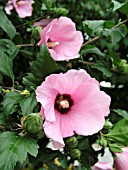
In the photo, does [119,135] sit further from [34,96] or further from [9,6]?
[9,6]

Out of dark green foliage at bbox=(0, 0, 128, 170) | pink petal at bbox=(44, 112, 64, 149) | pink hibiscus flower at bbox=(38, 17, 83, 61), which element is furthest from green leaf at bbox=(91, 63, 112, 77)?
pink petal at bbox=(44, 112, 64, 149)

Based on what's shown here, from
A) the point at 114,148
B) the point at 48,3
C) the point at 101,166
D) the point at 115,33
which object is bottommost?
the point at 101,166

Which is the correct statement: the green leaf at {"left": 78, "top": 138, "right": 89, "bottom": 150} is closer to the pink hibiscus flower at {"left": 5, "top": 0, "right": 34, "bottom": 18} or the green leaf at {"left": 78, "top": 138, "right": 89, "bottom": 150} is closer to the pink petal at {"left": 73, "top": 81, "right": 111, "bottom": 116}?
the pink petal at {"left": 73, "top": 81, "right": 111, "bottom": 116}

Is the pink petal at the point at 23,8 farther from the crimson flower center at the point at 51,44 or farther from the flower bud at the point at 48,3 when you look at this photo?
the crimson flower center at the point at 51,44

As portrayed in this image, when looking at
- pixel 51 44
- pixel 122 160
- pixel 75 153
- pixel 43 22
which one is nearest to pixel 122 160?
pixel 122 160

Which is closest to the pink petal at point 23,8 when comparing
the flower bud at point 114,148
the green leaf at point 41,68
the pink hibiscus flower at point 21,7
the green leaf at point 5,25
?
the pink hibiscus flower at point 21,7

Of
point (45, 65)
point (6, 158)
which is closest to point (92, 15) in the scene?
point (45, 65)
